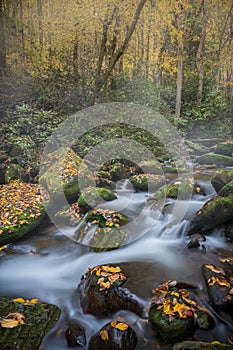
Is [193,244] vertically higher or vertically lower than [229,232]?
lower

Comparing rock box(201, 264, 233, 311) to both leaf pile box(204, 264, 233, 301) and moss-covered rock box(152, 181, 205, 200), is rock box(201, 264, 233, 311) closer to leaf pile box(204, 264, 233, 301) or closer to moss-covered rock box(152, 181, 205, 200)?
leaf pile box(204, 264, 233, 301)

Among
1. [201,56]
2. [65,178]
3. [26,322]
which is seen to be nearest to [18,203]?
[65,178]

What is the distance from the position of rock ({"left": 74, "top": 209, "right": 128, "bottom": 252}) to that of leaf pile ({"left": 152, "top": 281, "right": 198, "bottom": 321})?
1.71 meters

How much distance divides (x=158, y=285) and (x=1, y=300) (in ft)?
8.06

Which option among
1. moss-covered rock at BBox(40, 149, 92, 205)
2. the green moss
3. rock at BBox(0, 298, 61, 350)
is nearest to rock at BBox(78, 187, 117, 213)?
moss-covered rock at BBox(40, 149, 92, 205)

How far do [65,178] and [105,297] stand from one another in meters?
4.43

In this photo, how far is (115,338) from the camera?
310 centimetres

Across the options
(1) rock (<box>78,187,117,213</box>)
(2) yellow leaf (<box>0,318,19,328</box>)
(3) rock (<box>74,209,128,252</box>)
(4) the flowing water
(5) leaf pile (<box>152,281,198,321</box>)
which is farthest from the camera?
(1) rock (<box>78,187,117,213</box>)

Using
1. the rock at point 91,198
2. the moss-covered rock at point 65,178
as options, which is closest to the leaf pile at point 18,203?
the moss-covered rock at point 65,178

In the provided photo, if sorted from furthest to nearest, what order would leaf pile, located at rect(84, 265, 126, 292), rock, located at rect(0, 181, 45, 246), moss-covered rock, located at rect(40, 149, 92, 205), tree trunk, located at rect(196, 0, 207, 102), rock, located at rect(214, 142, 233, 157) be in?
tree trunk, located at rect(196, 0, 207, 102) → rock, located at rect(214, 142, 233, 157) → moss-covered rock, located at rect(40, 149, 92, 205) → rock, located at rect(0, 181, 45, 246) → leaf pile, located at rect(84, 265, 126, 292)

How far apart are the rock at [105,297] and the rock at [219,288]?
3.46 feet

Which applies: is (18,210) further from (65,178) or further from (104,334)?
(104,334)

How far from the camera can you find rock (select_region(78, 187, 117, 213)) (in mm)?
6907

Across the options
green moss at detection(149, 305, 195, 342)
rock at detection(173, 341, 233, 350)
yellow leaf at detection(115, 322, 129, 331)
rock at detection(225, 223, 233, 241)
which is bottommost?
rock at detection(225, 223, 233, 241)
